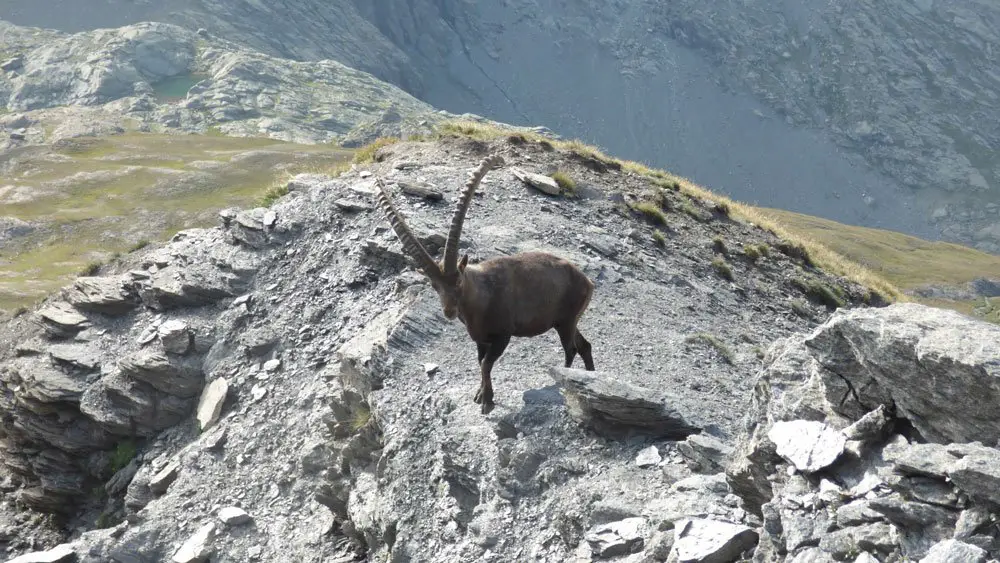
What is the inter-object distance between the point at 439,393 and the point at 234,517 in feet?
22.0

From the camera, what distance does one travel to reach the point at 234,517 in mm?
19844

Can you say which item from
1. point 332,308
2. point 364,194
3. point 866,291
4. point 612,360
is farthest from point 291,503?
point 866,291

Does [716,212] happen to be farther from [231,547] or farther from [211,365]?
[231,547]

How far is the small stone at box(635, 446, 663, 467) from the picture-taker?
43.8ft

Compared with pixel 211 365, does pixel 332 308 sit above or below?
above

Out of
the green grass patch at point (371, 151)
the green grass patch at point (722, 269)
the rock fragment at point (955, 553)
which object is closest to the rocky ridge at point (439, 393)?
the rock fragment at point (955, 553)

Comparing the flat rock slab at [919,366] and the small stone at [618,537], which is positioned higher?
the flat rock slab at [919,366]

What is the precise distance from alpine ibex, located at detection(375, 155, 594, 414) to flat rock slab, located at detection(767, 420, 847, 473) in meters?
6.66

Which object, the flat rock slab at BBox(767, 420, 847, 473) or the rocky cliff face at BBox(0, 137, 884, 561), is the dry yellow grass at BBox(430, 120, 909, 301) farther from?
the flat rock slab at BBox(767, 420, 847, 473)

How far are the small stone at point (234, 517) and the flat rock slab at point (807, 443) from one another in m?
14.3

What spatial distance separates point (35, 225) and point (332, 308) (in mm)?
85937

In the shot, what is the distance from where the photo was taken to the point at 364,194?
88.8 ft

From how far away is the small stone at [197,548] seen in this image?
19.4 m

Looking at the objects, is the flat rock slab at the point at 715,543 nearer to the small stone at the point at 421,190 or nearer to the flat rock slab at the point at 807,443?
the flat rock slab at the point at 807,443
